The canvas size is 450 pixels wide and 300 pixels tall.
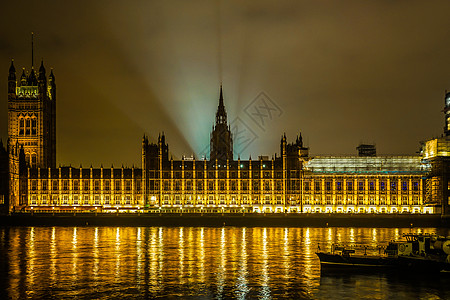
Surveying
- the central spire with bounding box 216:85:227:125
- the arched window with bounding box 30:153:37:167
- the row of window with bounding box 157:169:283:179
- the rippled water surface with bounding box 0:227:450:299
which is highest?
the central spire with bounding box 216:85:227:125

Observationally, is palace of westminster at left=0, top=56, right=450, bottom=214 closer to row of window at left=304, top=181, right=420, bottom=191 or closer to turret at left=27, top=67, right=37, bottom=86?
row of window at left=304, top=181, right=420, bottom=191

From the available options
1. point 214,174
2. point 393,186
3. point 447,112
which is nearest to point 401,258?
point 393,186

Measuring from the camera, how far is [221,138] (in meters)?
163

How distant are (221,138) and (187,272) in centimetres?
10707

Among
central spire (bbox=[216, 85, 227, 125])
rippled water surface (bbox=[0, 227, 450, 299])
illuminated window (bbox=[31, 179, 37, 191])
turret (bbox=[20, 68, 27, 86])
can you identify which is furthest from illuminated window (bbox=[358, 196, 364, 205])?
turret (bbox=[20, 68, 27, 86])

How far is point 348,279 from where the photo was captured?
53.5 metres

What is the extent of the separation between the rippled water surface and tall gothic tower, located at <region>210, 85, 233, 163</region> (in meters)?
75.9

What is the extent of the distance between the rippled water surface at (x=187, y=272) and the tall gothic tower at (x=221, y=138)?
75.9 metres

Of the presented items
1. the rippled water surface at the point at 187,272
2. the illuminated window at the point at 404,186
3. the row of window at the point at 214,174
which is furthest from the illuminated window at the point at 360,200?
the rippled water surface at the point at 187,272

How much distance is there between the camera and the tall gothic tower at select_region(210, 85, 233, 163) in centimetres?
16162

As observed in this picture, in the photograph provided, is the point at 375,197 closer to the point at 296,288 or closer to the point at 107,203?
the point at 107,203

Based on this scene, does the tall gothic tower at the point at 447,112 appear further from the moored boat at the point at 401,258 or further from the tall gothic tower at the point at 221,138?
the moored boat at the point at 401,258

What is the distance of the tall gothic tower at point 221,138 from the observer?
16162 centimetres

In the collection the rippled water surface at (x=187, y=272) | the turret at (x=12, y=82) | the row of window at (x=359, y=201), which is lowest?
the rippled water surface at (x=187, y=272)
